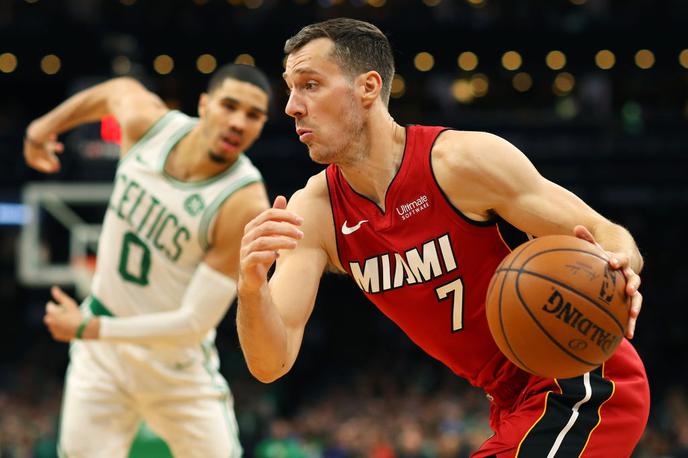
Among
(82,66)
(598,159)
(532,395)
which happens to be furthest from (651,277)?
(532,395)

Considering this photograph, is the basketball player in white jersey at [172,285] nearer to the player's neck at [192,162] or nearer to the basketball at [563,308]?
the player's neck at [192,162]

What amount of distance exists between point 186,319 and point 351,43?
7.46ft

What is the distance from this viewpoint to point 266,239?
322 cm

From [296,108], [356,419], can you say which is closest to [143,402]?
[296,108]

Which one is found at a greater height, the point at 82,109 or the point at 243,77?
the point at 243,77

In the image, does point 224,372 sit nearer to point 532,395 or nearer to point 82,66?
point 82,66

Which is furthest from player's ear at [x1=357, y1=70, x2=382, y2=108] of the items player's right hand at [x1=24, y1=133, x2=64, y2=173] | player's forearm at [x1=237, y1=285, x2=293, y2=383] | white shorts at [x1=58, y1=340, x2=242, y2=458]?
player's right hand at [x1=24, y1=133, x2=64, y2=173]

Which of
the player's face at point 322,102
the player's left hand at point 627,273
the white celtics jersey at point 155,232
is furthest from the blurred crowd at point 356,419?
the player's left hand at point 627,273

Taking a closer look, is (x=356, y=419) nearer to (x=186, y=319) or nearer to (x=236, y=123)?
(x=186, y=319)

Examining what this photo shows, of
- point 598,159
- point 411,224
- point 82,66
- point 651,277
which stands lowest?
point 651,277

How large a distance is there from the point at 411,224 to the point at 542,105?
1786cm

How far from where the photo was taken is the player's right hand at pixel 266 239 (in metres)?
3.22

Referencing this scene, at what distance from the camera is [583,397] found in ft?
12.2

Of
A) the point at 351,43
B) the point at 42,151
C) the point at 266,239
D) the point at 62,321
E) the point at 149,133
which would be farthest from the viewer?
the point at 42,151
